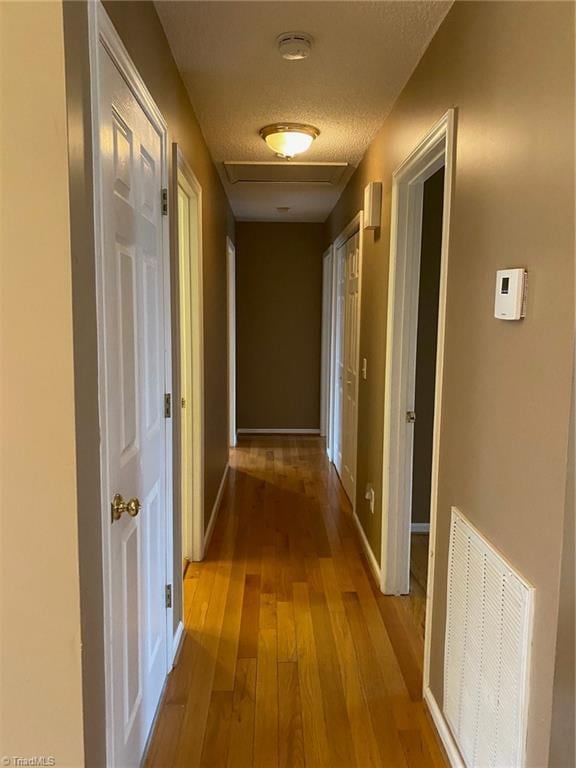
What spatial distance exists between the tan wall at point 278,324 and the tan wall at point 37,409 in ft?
16.7

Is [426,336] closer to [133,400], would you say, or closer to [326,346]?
[133,400]

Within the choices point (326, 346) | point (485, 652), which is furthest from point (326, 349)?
point (485, 652)

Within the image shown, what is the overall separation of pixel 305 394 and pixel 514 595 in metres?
4.99

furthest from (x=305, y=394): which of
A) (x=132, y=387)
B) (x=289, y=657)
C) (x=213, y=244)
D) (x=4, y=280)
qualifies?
(x=4, y=280)

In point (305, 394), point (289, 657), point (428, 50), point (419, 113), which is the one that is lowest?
point (289, 657)

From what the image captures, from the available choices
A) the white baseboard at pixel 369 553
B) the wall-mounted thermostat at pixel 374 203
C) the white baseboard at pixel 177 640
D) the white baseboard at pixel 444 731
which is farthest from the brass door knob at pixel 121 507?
the wall-mounted thermostat at pixel 374 203

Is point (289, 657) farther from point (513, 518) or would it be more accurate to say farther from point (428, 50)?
point (428, 50)

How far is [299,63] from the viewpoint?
2129 mm

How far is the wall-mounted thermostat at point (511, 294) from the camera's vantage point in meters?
1.24

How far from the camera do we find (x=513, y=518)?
130 centimetres

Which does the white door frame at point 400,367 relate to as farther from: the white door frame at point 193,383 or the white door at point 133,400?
the white door at point 133,400

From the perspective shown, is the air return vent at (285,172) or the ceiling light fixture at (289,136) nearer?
the ceiling light fixture at (289,136)

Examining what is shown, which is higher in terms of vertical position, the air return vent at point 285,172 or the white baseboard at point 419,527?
the air return vent at point 285,172

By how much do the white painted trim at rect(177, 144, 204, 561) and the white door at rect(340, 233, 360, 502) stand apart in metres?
1.22
